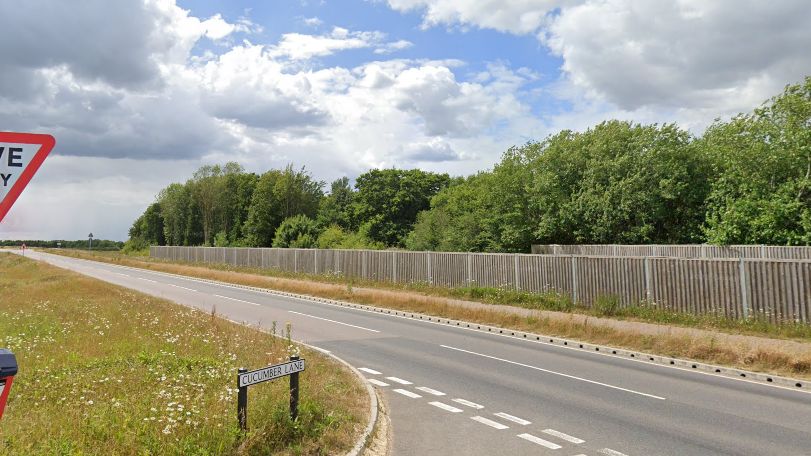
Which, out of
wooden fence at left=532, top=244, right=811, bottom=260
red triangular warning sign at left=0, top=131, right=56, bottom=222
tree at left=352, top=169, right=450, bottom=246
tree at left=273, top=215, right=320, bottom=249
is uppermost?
tree at left=352, top=169, right=450, bottom=246

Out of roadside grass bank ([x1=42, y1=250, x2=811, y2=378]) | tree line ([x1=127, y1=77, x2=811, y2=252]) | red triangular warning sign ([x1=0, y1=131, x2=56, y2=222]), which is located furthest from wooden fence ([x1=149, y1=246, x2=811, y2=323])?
red triangular warning sign ([x1=0, y1=131, x2=56, y2=222])

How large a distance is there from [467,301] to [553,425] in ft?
53.2

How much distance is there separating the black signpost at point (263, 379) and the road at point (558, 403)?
156cm

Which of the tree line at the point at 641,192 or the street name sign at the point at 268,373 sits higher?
the tree line at the point at 641,192

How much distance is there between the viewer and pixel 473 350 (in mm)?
14258

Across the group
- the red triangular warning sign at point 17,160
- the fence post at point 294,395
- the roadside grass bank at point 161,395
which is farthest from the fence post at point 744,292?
the red triangular warning sign at point 17,160

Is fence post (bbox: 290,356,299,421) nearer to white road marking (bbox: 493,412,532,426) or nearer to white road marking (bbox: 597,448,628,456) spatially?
white road marking (bbox: 493,412,532,426)

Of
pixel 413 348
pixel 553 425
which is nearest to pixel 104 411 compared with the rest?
pixel 553 425

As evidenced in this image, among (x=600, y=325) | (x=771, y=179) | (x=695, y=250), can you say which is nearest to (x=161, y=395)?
(x=600, y=325)

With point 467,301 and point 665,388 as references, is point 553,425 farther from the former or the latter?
point 467,301

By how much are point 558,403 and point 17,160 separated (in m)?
8.42

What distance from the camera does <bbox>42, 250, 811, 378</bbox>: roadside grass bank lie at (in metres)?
12.0

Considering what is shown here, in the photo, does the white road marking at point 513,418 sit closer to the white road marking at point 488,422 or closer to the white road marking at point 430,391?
the white road marking at point 488,422

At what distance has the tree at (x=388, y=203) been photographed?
70.3 metres
